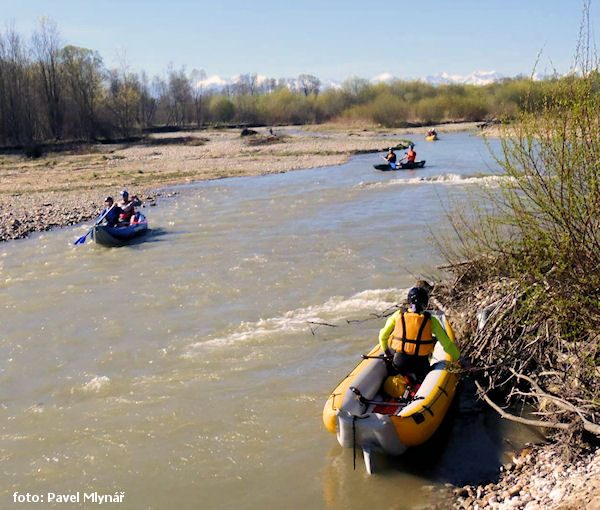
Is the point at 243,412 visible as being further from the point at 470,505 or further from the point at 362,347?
the point at 470,505

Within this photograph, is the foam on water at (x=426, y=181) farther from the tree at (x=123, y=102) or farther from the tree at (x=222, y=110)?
the tree at (x=222, y=110)

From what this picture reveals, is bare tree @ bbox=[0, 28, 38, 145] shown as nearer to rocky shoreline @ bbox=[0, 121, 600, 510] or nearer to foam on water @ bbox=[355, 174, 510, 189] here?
rocky shoreline @ bbox=[0, 121, 600, 510]

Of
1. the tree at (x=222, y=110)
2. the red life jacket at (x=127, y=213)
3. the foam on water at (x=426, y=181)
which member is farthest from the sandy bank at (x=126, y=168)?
the tree at (x=222, y=110)

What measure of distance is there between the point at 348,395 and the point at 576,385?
2.04m

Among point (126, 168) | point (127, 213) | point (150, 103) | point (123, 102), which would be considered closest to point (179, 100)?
point (150, 103)

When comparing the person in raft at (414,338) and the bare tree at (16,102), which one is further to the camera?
the bare tree at (16,102)

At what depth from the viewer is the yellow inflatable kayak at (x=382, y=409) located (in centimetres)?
530

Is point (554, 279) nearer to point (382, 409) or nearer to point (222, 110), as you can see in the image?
point (382, 409)

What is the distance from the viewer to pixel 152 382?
759 centimetres

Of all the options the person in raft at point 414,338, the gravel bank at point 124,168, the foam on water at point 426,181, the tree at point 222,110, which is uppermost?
the tree at point 222,110

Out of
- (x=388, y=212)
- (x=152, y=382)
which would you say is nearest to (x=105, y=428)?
(x=152, y=382)

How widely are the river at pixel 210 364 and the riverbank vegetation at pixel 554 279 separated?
0.60 metres

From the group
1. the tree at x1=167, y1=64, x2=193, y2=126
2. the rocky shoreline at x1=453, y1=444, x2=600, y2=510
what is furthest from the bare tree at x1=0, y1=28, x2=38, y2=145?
the rocky shoreline at x1=453, y1=444, x2=600, y2=510

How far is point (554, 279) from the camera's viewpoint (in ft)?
18.4
